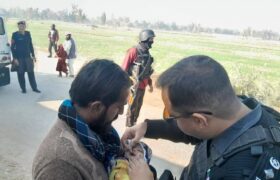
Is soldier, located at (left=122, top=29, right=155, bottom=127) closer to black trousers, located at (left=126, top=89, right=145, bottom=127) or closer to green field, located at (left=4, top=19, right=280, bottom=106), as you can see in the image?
black trousers, located at (left=126, top=89, right=145, bottom=127)

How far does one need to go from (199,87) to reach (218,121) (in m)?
0.18

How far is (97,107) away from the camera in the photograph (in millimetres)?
1876

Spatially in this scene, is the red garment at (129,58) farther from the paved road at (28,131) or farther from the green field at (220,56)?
the green field at (220,56)

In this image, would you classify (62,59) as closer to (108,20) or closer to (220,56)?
(220,56)

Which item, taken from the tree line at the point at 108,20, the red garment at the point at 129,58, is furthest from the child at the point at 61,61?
the tree line at the point at 108,20

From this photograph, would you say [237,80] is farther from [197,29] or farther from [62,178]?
[197,29]

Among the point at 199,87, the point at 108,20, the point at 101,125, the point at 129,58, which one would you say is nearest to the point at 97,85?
the point at 101,125

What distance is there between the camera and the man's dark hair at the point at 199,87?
5.18 feet

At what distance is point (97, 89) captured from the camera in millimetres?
1843

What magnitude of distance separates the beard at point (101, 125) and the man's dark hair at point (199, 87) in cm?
42

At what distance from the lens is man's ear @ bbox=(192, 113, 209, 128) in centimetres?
161

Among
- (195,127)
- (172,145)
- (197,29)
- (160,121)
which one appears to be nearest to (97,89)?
(195,127)

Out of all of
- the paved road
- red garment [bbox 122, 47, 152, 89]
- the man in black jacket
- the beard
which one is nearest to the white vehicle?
the paved road

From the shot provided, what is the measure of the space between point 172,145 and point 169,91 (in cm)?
504
